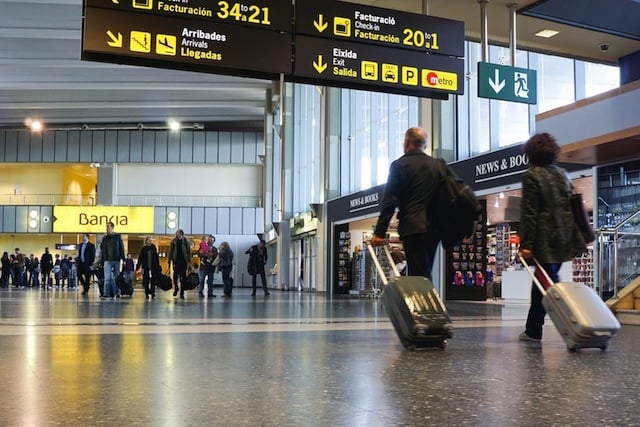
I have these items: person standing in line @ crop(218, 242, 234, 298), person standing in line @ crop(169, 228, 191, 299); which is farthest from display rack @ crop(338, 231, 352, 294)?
person standing in line @ crop(169, 228, 191, 299)

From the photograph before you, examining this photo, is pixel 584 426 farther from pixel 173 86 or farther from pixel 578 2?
pixel 173 86

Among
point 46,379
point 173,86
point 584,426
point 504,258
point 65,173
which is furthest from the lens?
point 65,173

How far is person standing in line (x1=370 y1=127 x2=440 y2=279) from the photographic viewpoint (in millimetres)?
4879

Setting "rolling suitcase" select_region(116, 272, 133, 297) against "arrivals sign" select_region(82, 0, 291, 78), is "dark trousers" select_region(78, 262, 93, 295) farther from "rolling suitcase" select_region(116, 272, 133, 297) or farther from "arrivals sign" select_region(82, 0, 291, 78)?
"arrivals sign" select_region(82, 0, 291, 78)

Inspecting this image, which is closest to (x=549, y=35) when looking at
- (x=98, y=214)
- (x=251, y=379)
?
(x=251, y=379)

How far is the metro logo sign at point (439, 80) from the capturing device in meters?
9.88

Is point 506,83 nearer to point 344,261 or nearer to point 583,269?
point 583,269

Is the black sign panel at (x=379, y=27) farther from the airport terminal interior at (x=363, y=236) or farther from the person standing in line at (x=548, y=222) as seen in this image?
the person standing in line at (x=548, y=222)

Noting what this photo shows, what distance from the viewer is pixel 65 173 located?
159 feet

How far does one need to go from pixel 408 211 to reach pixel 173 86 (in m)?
29.5

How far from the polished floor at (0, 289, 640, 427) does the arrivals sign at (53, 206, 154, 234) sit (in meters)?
39.4

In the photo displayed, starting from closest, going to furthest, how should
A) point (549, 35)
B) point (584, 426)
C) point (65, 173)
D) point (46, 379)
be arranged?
1. point (584, 426)
2. point (46, 379)
3. point (549, 35)
4. point (65, 173)

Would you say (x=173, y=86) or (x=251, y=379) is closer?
(x=251, y=379)

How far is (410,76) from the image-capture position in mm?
9836
